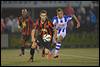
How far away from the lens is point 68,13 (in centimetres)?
3206

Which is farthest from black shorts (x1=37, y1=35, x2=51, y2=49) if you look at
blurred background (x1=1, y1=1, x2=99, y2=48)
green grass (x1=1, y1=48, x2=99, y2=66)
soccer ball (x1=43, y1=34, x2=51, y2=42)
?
blurred background (x1=1, y1=1, x2=99, y2=48)

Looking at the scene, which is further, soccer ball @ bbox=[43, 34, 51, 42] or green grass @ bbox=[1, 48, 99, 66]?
soccer ball @ bbox=[43, 34, 51, 42]

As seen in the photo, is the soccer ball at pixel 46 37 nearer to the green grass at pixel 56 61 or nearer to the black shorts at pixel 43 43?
the black shorts at pixel 43 43

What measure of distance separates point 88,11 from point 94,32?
3833 millimetres

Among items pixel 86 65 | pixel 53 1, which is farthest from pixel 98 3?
pixel 86 65

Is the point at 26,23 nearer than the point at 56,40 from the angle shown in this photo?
No

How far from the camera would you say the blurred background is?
3058cm

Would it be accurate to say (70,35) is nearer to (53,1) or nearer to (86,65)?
(53,1)

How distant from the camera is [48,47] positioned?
63.9ft

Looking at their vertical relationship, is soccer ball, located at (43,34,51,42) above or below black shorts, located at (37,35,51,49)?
above

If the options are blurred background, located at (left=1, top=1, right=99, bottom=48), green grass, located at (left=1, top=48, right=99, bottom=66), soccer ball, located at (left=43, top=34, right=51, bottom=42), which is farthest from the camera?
blurred background, located at (left=1, top=1, right=99, bottom=48)

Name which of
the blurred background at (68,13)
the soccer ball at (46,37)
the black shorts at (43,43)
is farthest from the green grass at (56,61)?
the blurred background at (68,13)

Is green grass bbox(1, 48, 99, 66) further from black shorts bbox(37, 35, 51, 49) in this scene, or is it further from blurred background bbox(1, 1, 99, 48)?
blurred background bbox(1, 1, 99, 48)

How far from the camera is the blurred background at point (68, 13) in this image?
30581mm
